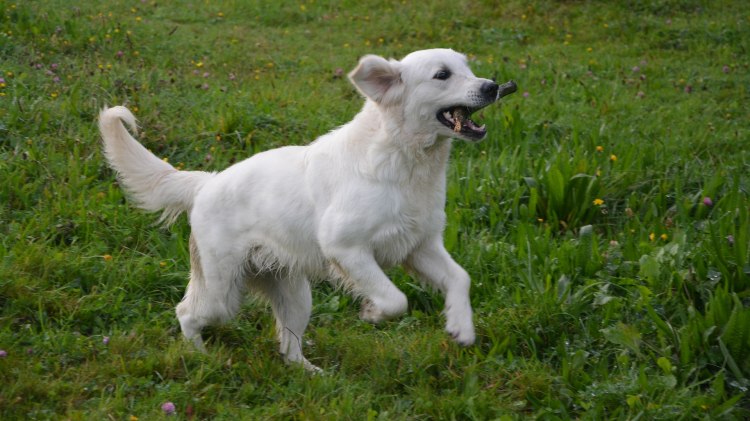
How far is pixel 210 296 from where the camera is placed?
14.9ft

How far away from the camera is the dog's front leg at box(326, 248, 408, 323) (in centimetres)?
418

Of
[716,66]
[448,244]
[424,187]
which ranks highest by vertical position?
[424,187]

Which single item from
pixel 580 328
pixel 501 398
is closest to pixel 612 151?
pixel 580 328

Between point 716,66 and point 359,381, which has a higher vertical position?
point 359,381

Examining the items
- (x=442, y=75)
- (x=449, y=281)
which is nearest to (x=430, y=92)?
(x=442, y=75)

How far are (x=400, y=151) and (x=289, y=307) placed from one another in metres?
1.04

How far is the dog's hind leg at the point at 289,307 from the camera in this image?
4.57 metres

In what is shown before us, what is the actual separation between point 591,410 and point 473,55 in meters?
6.84

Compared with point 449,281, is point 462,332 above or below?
below

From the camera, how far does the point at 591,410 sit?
374 centimetres

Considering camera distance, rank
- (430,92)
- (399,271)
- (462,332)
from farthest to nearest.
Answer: (399,271) < (430,92) < (462,332)

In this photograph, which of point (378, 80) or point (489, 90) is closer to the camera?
point (489, 90)

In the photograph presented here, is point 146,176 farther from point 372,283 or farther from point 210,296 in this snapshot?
point 372,283

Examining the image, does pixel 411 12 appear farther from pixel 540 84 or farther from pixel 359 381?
pixel 359 381
